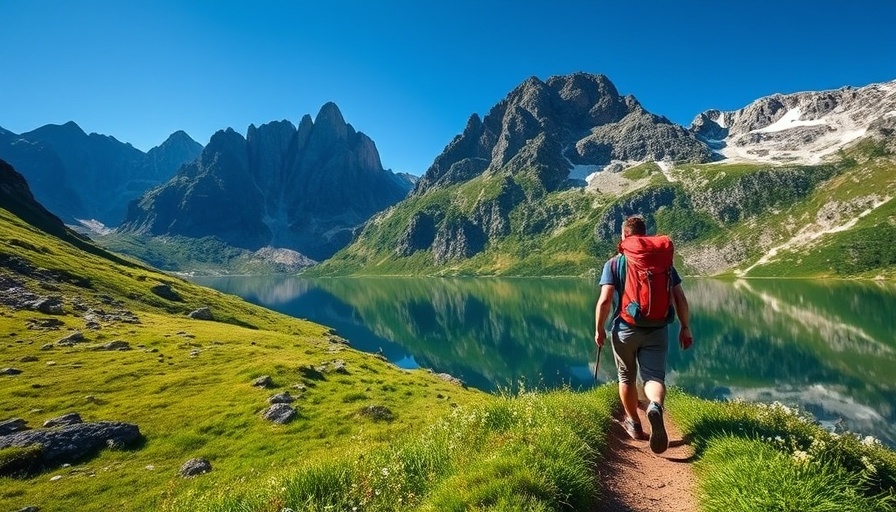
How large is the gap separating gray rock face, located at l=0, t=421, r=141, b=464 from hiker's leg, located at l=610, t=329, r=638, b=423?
2551 centimetres

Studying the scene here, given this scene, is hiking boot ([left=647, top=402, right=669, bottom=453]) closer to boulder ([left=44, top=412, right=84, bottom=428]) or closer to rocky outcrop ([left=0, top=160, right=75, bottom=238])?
boulder ([left=44, top=412, right=84, bottom=428])

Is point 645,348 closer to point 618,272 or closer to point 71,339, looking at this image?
point 618,272

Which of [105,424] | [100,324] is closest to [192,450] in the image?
[105,424]

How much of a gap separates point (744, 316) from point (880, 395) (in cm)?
7100

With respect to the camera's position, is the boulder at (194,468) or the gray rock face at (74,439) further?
the gray rock face at (74,439)

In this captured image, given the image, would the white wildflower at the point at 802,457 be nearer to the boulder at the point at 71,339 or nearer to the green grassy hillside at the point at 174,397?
the green grassy hillside at the point at 174,397

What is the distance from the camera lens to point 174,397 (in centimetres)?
3316

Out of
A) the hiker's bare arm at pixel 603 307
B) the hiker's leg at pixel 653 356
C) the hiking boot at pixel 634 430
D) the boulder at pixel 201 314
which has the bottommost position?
the boulder at pixel 201 314

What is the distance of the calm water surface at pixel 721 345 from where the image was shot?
216 feet

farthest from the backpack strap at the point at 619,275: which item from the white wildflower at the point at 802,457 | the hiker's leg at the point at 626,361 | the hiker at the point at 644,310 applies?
the white wildflower at the point at 802,457

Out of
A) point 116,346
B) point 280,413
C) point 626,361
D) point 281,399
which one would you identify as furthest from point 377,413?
point 116,346

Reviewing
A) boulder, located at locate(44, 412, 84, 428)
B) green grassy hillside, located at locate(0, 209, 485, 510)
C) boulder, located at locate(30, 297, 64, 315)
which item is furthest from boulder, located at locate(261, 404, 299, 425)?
boulder, located at locate(30, 297, 64, 315)

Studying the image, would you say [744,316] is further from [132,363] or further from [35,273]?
[35,273]

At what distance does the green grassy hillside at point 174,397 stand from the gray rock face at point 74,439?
0.72 m
